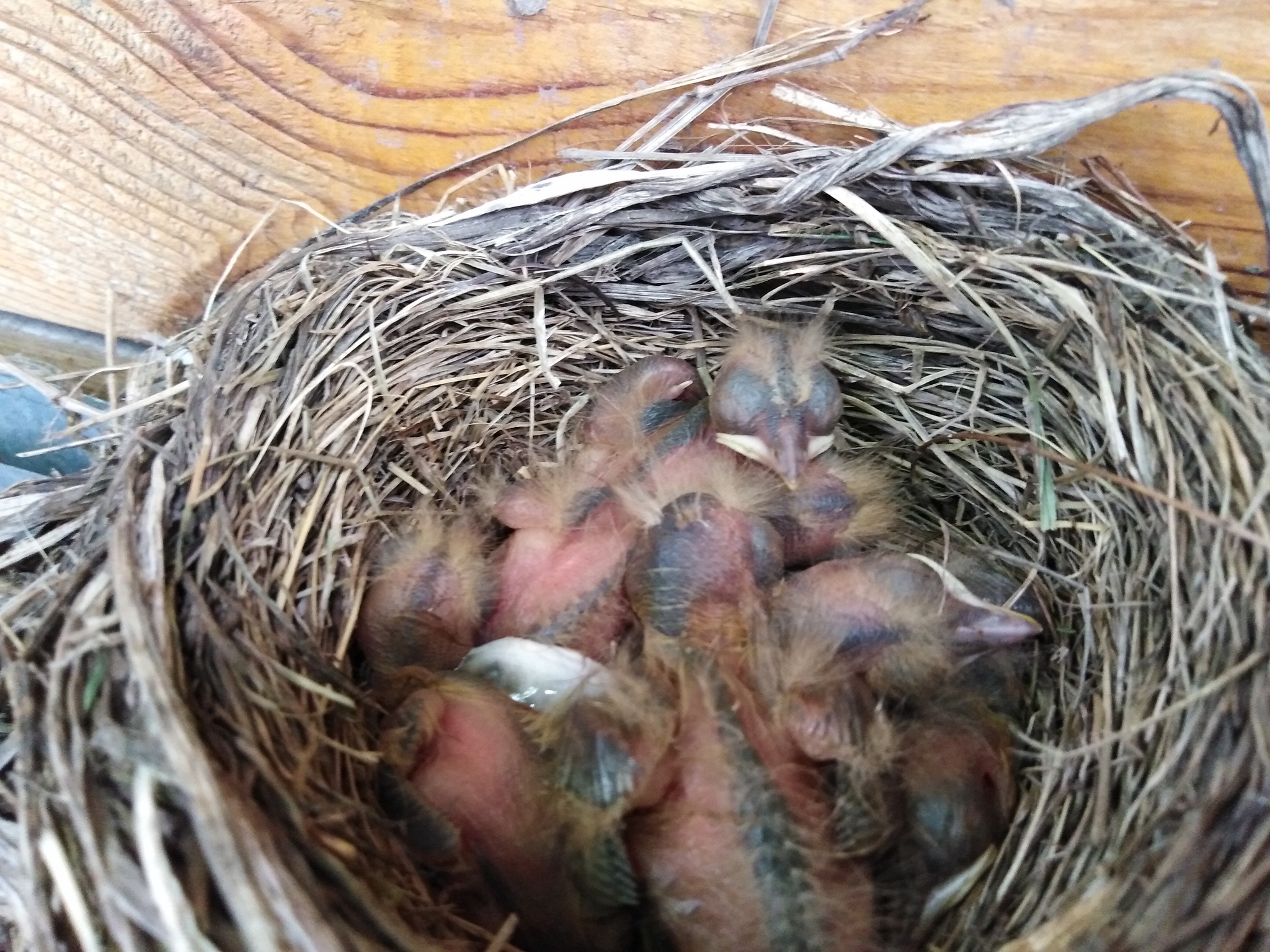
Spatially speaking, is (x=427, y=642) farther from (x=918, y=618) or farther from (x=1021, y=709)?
(x=1021, y=709)

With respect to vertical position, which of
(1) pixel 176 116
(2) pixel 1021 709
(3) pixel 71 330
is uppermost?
(1) pixel 176 116

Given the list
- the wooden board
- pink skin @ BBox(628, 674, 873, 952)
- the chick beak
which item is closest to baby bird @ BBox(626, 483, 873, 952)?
pink skin @ BBox(628, 674, 873, 952)

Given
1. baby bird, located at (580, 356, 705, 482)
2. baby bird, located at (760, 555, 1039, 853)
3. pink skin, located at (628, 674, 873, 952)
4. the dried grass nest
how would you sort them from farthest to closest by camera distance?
baby bird, located at (580, 356, 705, 482) → baby bird, located at (760, 555, 1039, 853) → pink skin, located at (628, 674, 873, 952) → the dried grass nest

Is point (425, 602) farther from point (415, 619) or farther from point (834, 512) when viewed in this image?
point (834, 512)

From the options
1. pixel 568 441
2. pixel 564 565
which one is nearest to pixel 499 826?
pixel 564 565

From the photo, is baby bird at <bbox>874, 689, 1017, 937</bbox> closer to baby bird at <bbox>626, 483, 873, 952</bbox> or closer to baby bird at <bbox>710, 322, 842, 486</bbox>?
baby bird at <bbox>626, 483, 873, 952</bbox>

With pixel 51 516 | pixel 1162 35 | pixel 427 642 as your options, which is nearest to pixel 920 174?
pixel 1162 35

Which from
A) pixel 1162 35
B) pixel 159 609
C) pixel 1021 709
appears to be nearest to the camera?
pixel 159 609
